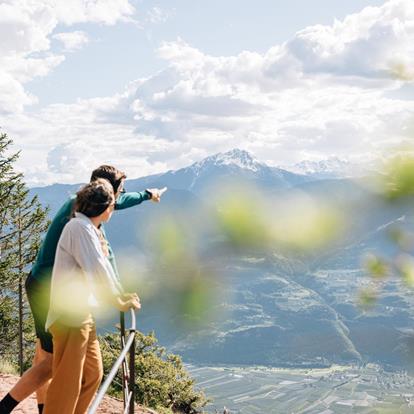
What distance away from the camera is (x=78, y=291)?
12.5ft

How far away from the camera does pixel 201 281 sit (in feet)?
29.0

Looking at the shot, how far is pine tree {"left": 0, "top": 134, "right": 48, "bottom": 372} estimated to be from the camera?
24969 millimetres

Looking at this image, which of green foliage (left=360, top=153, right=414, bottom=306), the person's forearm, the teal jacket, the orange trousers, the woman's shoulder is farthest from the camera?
the person's forearm

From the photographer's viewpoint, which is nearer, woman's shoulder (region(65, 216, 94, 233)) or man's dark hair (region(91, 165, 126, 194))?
woman's shoulder (region(65, 216, 94, 233))

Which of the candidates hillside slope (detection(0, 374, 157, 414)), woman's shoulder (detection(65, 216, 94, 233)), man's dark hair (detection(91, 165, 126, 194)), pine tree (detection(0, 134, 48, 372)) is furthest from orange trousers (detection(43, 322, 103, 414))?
pine tree (detection(0, 134, 48, 372))

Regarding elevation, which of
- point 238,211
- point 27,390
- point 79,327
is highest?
point 238,211

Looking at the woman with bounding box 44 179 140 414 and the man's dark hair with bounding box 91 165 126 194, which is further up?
the man's dark hair with bounding box 91 165 126 194

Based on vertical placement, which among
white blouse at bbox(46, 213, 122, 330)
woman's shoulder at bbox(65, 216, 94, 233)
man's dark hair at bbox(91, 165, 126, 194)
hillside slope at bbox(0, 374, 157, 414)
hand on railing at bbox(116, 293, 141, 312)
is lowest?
hillside slope at bbox(0, 374, 157, 414)

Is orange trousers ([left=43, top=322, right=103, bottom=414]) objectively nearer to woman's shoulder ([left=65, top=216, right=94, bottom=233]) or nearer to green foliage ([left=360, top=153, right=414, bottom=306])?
woman's shoulder ([left=65, top=216, right=94, bottom=233])

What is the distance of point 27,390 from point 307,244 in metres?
3.51

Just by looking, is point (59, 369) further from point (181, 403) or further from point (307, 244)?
point (181, 403)

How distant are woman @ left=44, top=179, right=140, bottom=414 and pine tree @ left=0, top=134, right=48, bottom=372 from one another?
20.5m

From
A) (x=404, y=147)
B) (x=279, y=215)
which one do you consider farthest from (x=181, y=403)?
(x=404, y=147)

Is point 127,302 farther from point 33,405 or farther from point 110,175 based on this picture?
point 33,405
